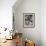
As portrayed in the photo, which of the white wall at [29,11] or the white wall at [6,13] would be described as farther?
→ the white wall at [29,11]

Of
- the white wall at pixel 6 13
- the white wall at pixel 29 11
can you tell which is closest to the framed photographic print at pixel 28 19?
the white wall at pixel 29 11

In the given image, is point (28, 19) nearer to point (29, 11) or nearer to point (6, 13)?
point (29, 11)

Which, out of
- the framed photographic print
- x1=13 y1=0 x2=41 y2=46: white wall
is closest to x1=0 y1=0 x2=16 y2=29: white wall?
x1=13 y1=0 x2=41 y2=46: white wall

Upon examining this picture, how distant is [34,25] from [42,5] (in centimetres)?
104

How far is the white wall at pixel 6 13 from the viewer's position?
4855 mm

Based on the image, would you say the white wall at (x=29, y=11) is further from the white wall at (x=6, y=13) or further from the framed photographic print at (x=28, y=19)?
the white wall at (x=6, y=13)

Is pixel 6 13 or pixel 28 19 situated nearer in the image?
pixel 6 13

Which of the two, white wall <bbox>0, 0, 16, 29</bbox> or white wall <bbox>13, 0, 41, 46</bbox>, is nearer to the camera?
white wall <bbox>0, 0, 16, 29</bbox>

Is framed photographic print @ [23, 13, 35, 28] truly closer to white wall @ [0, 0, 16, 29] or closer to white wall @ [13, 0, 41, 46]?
white wall @ [13, 0, 41, 46]

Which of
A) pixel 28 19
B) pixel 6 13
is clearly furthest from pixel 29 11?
pixel 6 13

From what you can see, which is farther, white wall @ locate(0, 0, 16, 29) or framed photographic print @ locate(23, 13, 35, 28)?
framed photographic print @ locate(23, 13, 35, 28)

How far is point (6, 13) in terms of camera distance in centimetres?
489

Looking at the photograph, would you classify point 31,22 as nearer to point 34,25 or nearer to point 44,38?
point 34,25

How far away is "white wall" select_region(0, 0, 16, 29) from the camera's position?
4.86 m
